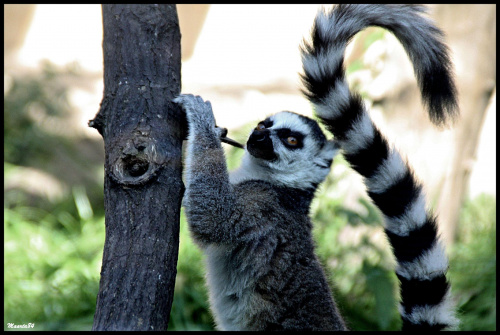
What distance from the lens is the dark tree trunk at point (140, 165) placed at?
2.65m

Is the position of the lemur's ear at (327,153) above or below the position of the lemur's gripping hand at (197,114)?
below

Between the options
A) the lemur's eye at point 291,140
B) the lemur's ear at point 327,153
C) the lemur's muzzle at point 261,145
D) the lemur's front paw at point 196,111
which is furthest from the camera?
the lemur's ear at point 327,153

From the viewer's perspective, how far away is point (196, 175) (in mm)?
3447

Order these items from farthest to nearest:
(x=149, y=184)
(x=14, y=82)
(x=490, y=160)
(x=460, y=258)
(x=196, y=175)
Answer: (x=490, y=160), (x=14, y=82), (x=460, y=258), (x=196, y=175), (x=149, y=184)


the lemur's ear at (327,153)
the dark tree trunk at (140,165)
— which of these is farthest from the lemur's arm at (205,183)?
the lemur's ear at (327,153)

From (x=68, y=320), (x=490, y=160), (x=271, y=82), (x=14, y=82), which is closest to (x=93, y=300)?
(x=68, y=320)

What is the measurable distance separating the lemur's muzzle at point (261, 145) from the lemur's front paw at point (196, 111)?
1.51ft

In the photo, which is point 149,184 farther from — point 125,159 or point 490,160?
point 490,160

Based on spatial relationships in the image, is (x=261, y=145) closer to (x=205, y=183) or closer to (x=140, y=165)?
(x=205, y=183)

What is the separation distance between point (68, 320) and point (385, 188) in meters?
4.23

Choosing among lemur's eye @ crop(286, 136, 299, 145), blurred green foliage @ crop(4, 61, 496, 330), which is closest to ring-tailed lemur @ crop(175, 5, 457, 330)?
lemur's eye @ crop(286, 136, 299, 145)

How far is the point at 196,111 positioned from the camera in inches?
129

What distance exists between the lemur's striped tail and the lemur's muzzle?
19.4 inches

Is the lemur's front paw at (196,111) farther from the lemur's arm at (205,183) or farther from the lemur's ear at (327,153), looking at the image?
the lemur's ear at (327,153)
